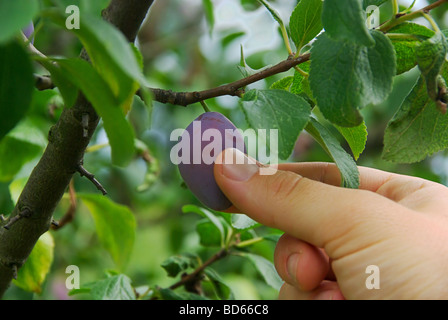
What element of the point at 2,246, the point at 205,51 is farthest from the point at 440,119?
the point at 205,51

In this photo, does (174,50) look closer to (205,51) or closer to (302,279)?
(205,51)

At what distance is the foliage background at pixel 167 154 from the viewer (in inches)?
54.0

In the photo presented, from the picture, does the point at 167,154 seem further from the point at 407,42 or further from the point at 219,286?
the point at 407,42

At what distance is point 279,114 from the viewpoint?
430 millimetres

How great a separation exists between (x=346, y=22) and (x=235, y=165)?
17 cm

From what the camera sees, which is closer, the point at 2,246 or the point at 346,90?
the point at 346,90

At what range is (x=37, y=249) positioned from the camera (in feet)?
2.37

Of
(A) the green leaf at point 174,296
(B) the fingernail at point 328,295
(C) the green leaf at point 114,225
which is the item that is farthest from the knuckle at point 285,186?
(C) the green leaf at point 114,225

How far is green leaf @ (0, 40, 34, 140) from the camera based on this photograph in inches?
13.4

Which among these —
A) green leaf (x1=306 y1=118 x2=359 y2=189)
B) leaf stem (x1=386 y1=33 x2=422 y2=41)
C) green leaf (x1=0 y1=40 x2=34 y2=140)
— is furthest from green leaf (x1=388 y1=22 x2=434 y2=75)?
green leaf (x1=0 y1=40 x2=34 y2=140)

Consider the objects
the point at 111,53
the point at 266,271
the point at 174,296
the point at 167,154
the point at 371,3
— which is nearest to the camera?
the point at 111,53

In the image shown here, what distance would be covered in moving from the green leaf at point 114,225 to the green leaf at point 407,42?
18.5 inches

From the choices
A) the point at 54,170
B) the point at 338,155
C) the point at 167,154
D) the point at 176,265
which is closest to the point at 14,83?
the point at 54,170
